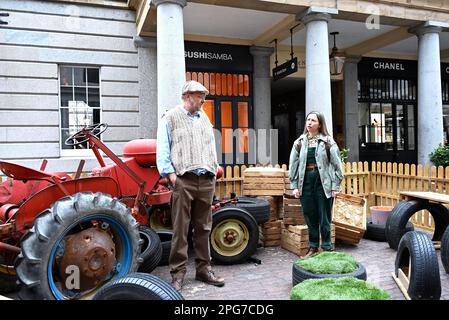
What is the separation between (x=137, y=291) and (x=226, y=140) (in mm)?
10053

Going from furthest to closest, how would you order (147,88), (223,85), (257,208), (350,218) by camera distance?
1. (223,85)
2. (147,88)
3. (350,218)
4. (257,208)

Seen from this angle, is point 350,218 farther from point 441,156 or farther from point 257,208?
point 441,156

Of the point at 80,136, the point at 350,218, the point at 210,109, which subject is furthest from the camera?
the point at 210,109

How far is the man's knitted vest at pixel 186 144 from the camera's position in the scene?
4.00m

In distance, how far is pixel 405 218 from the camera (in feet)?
19.0

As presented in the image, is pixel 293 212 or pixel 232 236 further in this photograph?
pixel 293 212

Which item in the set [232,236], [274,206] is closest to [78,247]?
[232,236]

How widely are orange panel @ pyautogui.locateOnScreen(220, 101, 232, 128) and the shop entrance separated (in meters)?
5.39

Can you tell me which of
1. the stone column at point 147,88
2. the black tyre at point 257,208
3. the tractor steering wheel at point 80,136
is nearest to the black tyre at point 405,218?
the black tyre at point 257,208

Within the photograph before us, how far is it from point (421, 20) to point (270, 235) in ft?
26.2

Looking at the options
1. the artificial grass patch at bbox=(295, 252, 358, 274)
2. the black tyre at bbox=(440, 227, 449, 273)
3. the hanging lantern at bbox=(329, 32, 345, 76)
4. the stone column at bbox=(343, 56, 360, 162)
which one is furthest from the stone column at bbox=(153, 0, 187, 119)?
the stone column at bbox=(343, 56, 360, 162)
